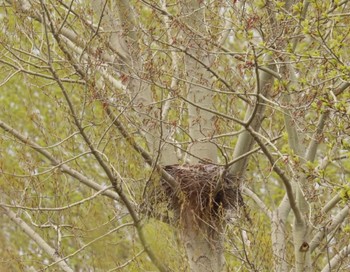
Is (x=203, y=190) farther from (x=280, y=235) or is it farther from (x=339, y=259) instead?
(x=339, y=259)

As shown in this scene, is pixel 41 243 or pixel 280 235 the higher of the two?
pixel 41 243

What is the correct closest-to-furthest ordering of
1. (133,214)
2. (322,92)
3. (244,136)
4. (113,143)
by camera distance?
(322,92), (133,214), (113,143), (244,136)

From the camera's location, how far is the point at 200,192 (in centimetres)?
779

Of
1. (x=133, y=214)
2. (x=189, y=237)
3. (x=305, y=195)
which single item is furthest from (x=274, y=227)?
(x=133, y=214)

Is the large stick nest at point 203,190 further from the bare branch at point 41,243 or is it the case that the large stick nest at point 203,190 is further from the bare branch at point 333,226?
the bare branch at point 41,243

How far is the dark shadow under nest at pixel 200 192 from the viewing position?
7.76m

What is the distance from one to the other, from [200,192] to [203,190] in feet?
0.18

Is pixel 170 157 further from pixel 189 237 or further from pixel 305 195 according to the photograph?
pixel 305 195

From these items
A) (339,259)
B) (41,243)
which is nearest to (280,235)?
(339,259)

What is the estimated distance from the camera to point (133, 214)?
6625 millimetres

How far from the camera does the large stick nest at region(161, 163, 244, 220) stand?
7781 millimetres

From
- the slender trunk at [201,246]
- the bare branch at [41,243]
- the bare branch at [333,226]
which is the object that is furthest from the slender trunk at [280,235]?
the bare branch at [41,243]

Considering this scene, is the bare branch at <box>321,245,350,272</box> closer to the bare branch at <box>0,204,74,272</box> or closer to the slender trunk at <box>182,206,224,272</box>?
the slender trunk at <box>182,206,224,272</box>

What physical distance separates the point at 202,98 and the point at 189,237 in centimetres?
141
